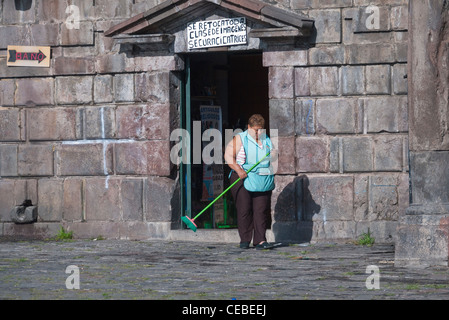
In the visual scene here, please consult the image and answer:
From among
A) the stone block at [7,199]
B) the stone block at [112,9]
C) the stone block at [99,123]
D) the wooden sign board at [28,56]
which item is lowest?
the stone block at [7,199]

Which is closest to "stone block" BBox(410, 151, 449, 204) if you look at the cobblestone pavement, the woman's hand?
the cobblestone pavement

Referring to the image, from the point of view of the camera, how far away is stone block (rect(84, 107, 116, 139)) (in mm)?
13281

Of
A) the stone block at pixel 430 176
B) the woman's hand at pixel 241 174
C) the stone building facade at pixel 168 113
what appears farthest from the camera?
the stone building facade at pixel 168 113

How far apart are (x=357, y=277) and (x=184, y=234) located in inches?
183

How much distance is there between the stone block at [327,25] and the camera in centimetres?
1234

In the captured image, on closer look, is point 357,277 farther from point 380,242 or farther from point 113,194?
point 113,194

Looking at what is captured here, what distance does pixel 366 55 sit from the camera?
12.2m

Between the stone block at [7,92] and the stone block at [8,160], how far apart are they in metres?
0.62

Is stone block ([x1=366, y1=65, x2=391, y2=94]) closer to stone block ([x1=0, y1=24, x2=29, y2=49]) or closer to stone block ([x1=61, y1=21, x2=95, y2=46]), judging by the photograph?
stone block ([x1=61, y1=21, x2=95, y2=46])

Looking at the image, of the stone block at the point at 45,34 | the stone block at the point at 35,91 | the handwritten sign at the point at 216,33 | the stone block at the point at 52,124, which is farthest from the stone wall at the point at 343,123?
the stone block at the point at 35,91

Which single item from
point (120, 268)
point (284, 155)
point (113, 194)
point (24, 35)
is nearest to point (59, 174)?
point (113, 194)

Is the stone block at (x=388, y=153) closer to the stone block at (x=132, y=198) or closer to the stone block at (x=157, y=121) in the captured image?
the stone block at (x=157, y=121)

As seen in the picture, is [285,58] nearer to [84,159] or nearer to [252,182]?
[252,182]

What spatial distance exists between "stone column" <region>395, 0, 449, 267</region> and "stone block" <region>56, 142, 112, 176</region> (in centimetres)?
503
